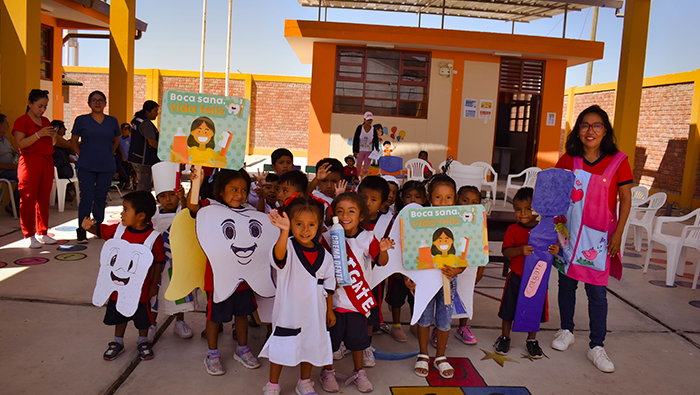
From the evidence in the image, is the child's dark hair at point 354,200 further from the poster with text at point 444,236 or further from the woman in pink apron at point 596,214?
the woman in pink apron at point 596,214

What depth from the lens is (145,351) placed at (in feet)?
9.23

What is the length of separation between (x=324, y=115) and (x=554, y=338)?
8.20 metres

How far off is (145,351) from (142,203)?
0.86 metres

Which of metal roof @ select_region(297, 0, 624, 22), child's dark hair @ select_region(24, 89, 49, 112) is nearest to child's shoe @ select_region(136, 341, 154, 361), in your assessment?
child's dark hair @ select_region(24, 89, 49, 112)

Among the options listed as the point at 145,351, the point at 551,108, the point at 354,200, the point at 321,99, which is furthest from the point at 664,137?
the point at 145,351

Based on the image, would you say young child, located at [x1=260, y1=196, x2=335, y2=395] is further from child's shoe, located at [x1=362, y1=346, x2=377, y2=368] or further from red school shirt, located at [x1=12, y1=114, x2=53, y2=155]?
red school shirt, located at [x1=12, y1=114, x2=53, y2=155]

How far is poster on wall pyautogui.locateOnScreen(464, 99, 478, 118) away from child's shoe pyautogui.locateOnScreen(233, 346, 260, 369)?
9403 mm

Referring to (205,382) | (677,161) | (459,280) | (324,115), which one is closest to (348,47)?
(324,115)

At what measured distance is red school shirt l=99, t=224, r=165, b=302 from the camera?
2807 millimetres

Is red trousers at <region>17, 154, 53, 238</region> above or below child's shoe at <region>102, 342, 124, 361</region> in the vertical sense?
above

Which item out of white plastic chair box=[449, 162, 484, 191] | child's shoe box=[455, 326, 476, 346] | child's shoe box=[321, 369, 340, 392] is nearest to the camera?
child's shoe box=[321, 369, 340, 392]

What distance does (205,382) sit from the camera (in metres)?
2.60

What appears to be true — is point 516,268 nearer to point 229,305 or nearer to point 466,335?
point 466,335

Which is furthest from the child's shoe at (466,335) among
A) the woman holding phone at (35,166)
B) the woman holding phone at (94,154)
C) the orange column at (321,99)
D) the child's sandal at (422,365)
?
the orange column at (321,99)
